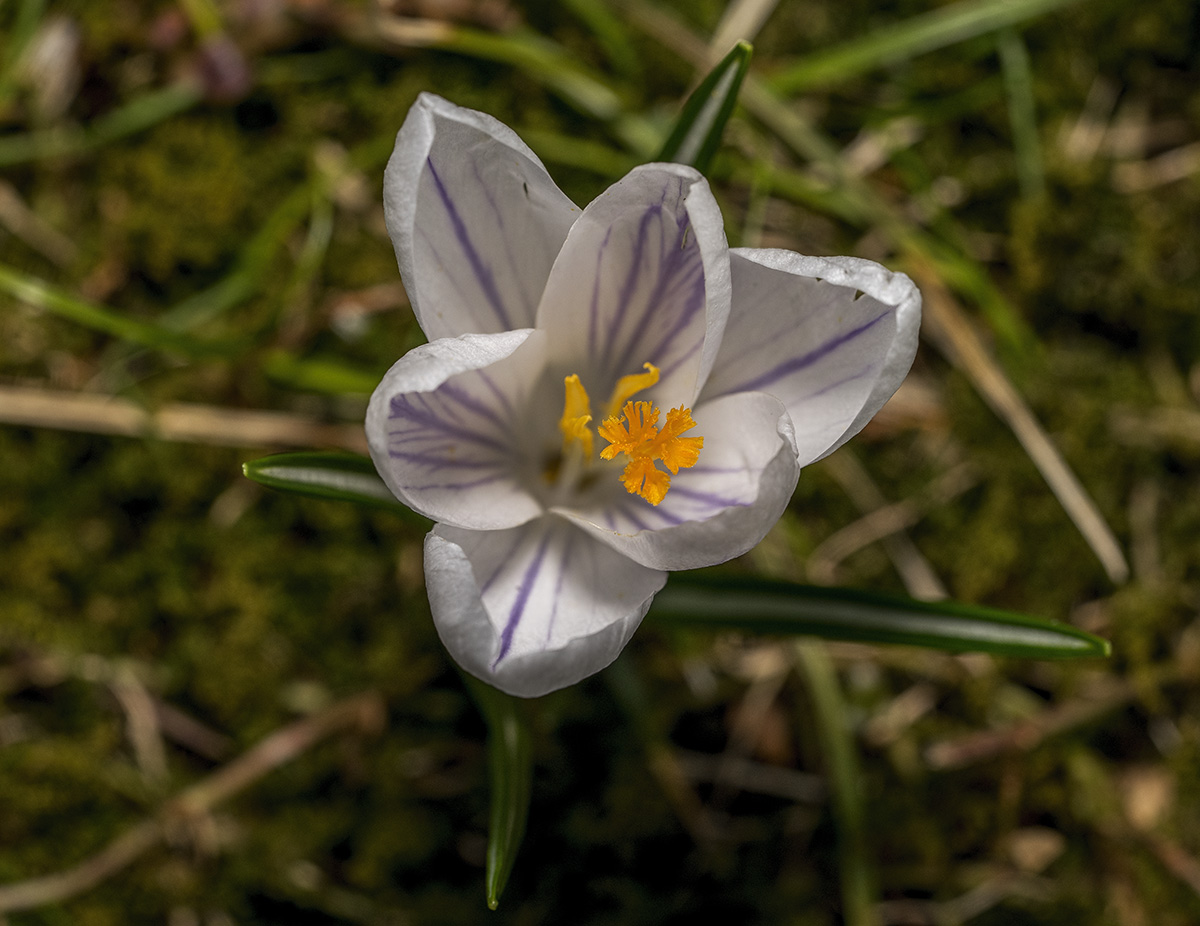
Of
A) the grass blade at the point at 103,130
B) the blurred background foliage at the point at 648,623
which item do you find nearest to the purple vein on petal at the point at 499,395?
the blurred background foliage at the point at 648,623

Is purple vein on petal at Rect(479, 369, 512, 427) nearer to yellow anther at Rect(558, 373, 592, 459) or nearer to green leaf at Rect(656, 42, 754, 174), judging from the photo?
yellow anther at Rect(558, 373, 592, 459)

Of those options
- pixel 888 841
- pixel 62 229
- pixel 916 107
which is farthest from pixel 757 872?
pixel 62 229

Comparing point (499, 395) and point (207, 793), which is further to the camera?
point (207, 793)

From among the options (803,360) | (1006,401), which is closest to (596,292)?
(803,360)

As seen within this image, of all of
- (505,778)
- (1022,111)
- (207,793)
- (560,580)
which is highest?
(1022,111)

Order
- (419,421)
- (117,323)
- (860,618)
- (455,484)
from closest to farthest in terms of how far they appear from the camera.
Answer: (419,421) → (455,484) → (860,618) → (117,323)

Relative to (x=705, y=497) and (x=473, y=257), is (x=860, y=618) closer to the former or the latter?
(x=705, y=497)
